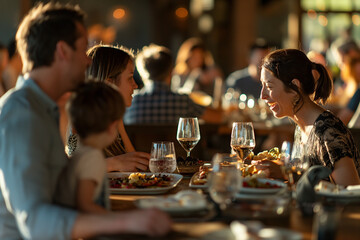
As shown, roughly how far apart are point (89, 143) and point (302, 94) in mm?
1307

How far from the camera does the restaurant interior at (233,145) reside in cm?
143

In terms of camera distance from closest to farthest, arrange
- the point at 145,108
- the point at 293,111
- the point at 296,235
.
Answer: the point at 296,235 < the point at 293,111 < the point at 145,108

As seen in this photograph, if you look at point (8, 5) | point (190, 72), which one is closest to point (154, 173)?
point (8, 5)

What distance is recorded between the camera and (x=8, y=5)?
7297mm

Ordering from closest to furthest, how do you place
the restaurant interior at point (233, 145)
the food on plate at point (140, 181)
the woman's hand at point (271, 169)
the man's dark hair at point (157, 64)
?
1. the restaurant interior at point (233, 145)
2. the food on plate at point (140, 181)
3. the woman's hand at point (271, 169)
4. the man's dark hair at point (157, 64)

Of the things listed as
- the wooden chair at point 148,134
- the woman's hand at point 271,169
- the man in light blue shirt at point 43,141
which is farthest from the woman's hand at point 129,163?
the wooden chair at point 148,134

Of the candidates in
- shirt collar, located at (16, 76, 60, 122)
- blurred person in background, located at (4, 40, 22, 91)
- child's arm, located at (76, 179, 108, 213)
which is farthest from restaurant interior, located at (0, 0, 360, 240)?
blurred person in background, located at (4, 40, 22, 91)

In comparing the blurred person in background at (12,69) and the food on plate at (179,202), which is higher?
the blurred person in background at (12,69)

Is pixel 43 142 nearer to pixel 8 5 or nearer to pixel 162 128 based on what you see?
pixel 162 128

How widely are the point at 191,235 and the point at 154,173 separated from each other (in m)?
0.91

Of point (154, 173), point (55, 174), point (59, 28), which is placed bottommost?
point (154, 173)

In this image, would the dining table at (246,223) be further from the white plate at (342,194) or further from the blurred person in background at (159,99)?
the blurred person in background at (159,99)

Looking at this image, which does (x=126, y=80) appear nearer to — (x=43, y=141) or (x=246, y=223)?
(x=43, y=141)

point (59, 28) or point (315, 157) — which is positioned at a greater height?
point (59, 28)
